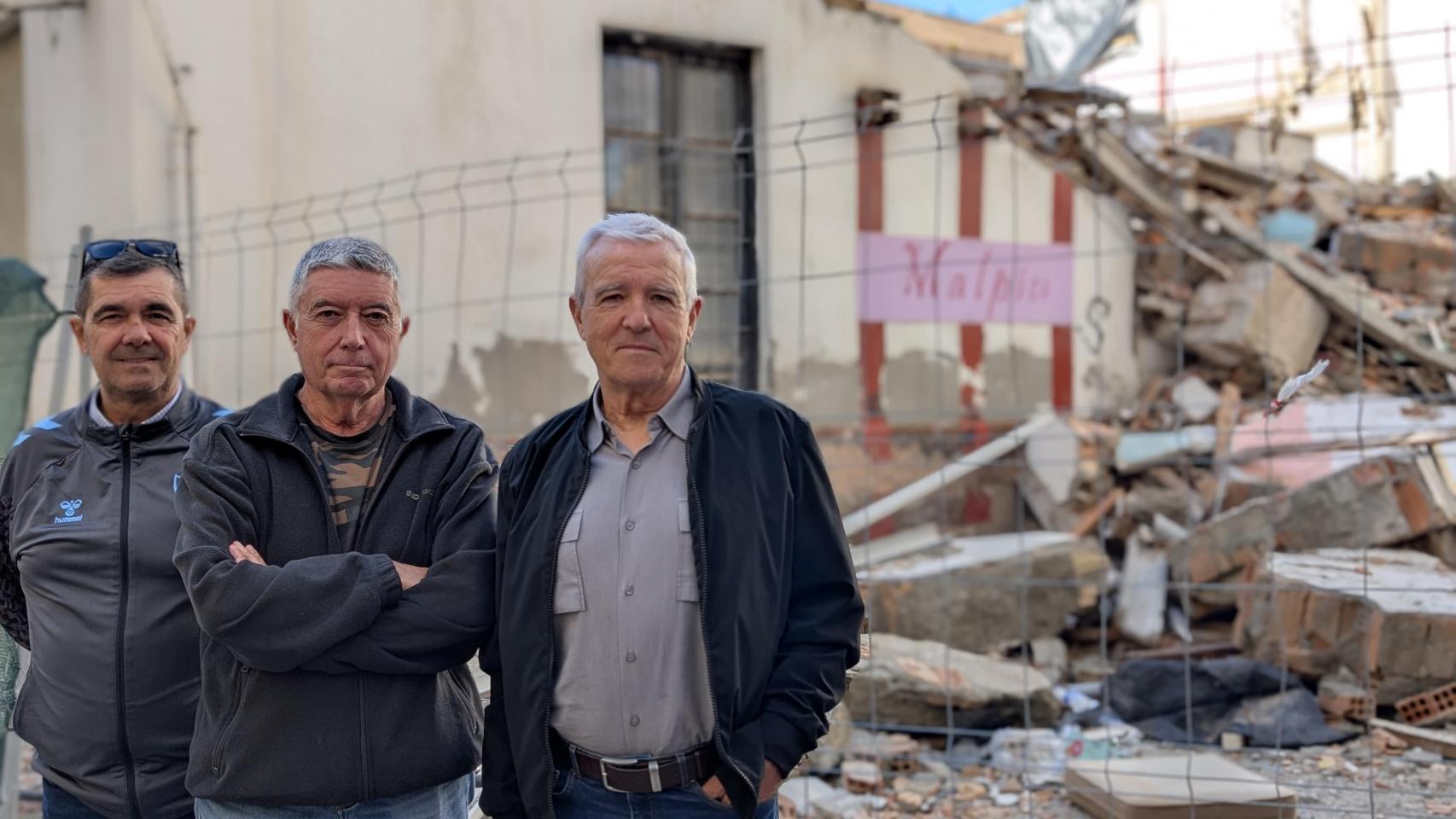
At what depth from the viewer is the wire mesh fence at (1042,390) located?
5.40m

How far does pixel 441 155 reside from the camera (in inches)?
317

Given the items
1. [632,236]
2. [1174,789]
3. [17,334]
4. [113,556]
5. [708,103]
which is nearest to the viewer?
[632,236]

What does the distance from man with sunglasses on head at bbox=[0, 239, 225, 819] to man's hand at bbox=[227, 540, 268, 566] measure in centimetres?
44

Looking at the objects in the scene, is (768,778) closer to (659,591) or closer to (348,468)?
(659,591)

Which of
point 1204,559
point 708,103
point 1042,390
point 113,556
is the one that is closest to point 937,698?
point 1204,559

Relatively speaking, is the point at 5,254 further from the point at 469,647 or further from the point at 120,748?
the point at 469,647

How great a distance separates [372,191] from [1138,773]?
5.56 meters

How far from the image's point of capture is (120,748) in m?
2.70

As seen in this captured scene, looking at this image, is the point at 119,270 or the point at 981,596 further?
the point at 981,596

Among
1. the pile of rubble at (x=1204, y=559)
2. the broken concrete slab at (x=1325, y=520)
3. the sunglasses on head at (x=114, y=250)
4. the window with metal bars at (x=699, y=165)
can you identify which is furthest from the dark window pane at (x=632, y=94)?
the sunglasses on head at (x=114, y=250)

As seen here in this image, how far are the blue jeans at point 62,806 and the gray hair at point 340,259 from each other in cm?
121

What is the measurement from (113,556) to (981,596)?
5.10 m

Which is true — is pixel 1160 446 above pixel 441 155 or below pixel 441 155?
below

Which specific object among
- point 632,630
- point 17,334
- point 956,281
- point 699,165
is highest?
point 699,165
